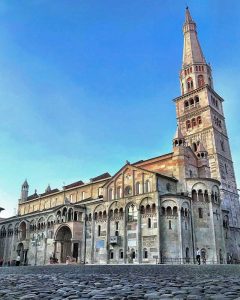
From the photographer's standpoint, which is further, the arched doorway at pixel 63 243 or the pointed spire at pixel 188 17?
the pointed spire at pixel 188 17

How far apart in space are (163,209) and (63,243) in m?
21.2

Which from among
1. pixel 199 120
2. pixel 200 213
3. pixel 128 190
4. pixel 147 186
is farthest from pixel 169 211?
pixel 199 120

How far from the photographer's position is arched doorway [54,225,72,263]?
5555 cm

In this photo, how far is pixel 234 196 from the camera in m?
58.6

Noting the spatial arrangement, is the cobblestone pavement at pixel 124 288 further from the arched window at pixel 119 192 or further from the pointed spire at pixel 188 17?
the pointed spire at pixel 188 17

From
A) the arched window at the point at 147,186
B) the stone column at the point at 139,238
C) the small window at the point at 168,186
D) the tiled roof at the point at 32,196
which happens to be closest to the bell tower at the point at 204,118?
the small window at the point at 168,186

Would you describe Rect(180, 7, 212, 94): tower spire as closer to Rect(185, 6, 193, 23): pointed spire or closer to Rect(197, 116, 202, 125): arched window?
Rect(185, 6, 193, 23): pointed spire

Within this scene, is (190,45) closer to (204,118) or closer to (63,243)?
(204,118)

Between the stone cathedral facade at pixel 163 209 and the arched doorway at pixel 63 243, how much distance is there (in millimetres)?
176

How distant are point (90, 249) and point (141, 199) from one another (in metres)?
12.6

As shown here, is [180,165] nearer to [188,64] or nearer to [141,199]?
[141,199]

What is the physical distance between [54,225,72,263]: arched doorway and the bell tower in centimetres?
2719

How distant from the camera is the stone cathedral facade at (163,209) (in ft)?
147

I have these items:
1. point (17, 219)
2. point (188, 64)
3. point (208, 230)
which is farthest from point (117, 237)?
point (188, 64)
